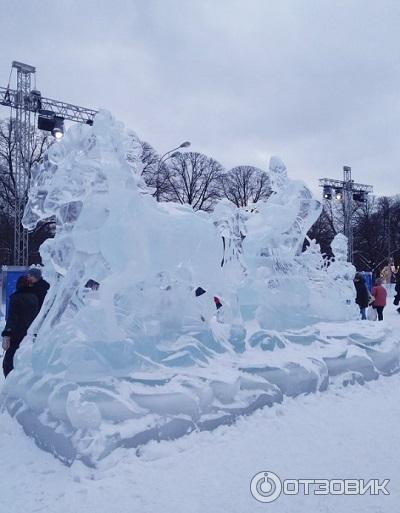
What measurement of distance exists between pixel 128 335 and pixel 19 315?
5.20 ft

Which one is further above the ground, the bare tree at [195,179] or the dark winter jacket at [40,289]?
the bare tree at [195,179]

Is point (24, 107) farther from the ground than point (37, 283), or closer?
farther from the ground

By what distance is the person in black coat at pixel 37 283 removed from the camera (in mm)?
5984

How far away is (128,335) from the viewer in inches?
191

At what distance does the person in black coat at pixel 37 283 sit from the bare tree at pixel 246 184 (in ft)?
79.9

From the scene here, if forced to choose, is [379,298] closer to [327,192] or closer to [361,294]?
[361,294]

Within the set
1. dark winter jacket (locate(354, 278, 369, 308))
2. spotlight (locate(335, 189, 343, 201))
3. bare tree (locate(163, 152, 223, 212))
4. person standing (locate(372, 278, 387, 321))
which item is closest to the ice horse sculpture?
dark winter jacket (locate(354, 278, 369, 308))

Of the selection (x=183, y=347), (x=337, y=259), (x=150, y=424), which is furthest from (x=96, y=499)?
(x=337, y=259)

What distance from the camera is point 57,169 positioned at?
5000mm

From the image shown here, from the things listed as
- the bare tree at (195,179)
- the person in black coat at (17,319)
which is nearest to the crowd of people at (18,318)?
the person in black coat at (17,319)

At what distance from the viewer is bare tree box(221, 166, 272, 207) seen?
30.4m

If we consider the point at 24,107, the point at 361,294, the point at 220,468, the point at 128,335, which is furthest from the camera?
the point at 24,107

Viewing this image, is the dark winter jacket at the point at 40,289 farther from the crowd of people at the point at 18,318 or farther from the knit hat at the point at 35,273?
the crowd of people at the point at 18,318

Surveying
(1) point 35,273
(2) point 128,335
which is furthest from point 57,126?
(2) point 128,335
